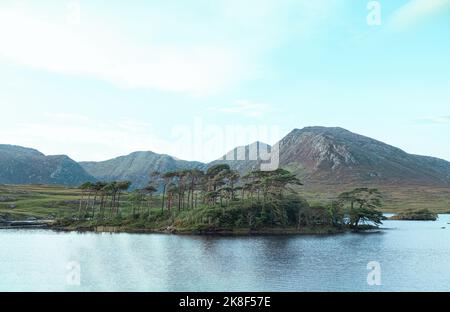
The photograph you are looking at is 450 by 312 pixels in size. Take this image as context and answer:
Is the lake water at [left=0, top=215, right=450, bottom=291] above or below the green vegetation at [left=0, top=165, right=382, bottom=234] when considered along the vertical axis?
below

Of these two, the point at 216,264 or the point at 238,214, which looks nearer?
the point at 216,264

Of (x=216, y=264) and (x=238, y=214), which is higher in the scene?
(x=238, y=214)

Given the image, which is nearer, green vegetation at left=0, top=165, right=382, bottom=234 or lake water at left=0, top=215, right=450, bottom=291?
lake water at left=0, top=215, right=450, bottom=291

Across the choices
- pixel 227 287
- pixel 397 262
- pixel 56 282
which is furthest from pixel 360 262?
pixel 56 282

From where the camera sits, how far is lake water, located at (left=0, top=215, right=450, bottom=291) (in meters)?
51.8

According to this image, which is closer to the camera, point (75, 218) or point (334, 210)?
point (334, 210)

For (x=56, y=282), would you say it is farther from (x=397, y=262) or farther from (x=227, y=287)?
(x=397, y=262)

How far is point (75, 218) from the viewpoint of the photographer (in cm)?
15362

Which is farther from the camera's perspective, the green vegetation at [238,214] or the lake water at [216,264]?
the green vegetation at [238,214]

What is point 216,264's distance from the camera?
217 feet

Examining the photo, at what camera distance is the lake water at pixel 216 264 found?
5175 centimetres

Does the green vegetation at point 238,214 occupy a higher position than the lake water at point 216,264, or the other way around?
the green vegetation at point 238,214
